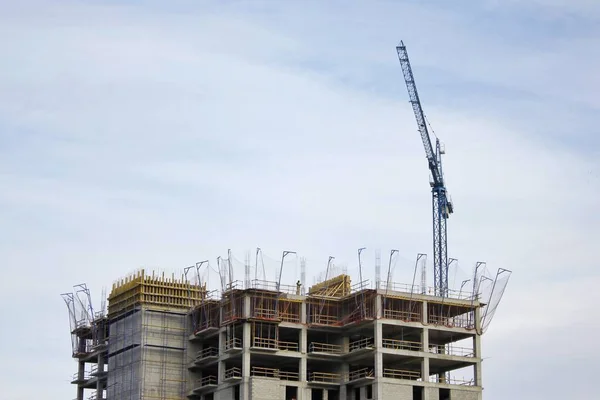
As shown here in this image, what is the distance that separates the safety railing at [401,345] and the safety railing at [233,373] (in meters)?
15.5

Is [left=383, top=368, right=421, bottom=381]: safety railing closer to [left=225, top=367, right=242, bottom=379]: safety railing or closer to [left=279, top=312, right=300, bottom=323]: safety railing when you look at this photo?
[left=279, top=312, right=300, bottom=323]: safety railing

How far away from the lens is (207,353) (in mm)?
143000

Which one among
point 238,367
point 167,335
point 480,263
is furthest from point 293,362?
point 480,263

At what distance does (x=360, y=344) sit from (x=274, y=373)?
404 inches

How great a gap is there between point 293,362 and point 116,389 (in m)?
20.9

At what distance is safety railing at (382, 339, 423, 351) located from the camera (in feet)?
454

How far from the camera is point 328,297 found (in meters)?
140

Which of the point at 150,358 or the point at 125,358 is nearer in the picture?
the point at 150,358

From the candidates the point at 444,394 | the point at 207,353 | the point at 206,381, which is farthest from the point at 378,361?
the point at 206,381

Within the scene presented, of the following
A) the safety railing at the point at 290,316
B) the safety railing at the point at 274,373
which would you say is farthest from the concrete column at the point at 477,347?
the safety railing at the point at 290,316

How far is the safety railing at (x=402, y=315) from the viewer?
138 m

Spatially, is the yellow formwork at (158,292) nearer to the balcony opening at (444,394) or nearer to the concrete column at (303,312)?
the concrete column at (303,312)

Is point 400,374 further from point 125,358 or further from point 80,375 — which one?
point 80,375

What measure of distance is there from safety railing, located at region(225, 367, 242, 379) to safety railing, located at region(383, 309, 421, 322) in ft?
53.1
